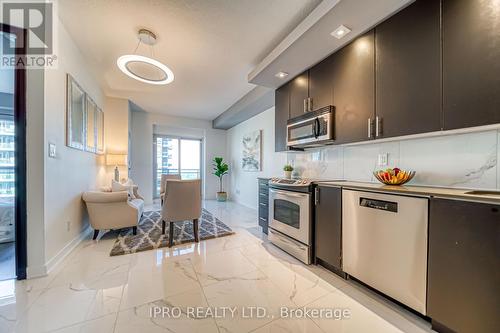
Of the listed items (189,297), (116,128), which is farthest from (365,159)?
(116,128)

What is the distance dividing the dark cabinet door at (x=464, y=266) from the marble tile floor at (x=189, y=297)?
0.27 meters

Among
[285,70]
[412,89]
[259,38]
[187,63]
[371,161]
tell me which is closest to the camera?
[412,89]

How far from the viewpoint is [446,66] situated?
137cm

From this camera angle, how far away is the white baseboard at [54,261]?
1856 millimetres

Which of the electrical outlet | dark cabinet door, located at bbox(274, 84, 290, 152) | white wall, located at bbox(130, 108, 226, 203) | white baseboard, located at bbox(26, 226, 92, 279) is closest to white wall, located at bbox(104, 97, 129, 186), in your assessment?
white wall, located at bbox(130, 108, 226, 203)

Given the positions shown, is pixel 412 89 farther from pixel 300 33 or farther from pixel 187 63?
pixel 187 63

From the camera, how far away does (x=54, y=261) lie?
6.74 ft

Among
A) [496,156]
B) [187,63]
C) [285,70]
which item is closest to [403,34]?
[496,156]

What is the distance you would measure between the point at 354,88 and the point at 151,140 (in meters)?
5.49

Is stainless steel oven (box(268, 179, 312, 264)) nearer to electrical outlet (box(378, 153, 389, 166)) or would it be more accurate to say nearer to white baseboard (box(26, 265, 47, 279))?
electrical outlet (box(378, 153, 389, 166))

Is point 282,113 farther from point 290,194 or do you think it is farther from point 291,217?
point 291,217

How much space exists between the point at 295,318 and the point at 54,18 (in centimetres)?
368

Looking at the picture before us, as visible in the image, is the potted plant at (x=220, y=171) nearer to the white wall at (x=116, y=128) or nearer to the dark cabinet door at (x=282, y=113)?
the white wall at (x=116, y=128)

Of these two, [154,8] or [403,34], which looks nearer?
[403,34]
